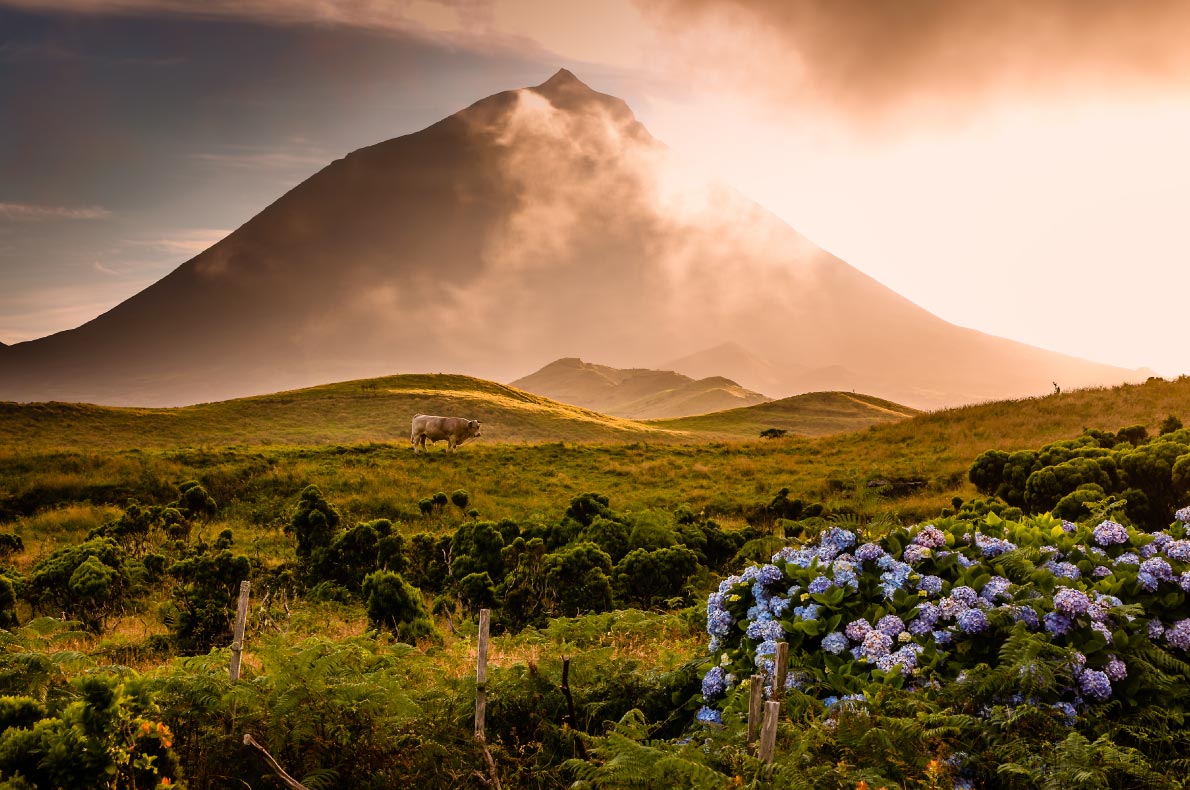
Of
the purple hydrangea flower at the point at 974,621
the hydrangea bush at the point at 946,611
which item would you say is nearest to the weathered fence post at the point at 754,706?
the hydrangea bush at the point at 946,611

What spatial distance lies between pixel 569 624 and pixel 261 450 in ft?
101

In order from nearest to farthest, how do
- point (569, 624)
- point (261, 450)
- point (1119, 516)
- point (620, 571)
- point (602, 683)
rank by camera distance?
point (602, 683)
point (569, 624)
point (1119, 516)
point (620, 571)
point (261, 450)

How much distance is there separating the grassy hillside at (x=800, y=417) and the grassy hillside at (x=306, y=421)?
30.7 feet

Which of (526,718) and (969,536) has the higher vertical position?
(969,536)

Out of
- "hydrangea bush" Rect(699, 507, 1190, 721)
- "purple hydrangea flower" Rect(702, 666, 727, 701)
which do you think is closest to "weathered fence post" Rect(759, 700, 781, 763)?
"hydrangea bush" Rect(699, 507, 1190, 721)

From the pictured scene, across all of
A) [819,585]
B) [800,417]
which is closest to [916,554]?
[819,585]

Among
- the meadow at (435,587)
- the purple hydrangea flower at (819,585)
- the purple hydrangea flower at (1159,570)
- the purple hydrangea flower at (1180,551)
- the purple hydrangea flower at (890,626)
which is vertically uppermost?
the purple hydrangea flower at (1180,551)

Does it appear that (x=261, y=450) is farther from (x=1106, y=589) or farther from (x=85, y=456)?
(x=1106, y=589)

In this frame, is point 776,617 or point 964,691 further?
point 776,617

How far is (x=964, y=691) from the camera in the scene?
209 inches

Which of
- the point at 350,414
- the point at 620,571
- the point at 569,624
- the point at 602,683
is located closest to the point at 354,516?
the point at 620,571

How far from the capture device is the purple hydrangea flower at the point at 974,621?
5758 millimetres

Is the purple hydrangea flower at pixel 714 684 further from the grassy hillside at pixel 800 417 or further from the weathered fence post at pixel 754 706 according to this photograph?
the grassy hillside at pixel 800 417

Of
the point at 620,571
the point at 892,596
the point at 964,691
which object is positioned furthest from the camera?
the point at 620,571
